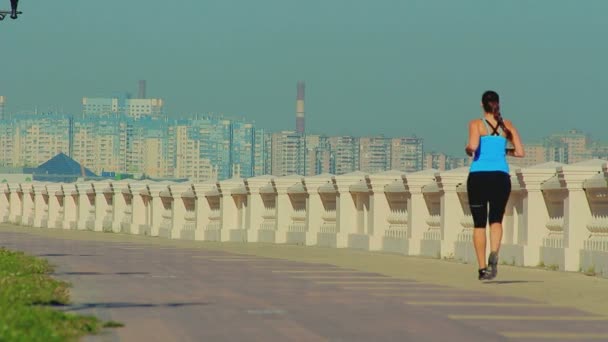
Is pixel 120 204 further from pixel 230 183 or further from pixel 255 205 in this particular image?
pixel 255 205

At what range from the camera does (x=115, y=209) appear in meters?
44.5

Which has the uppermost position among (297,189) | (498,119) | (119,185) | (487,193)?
(498,119)

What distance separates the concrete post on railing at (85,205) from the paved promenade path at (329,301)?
27.2 metres

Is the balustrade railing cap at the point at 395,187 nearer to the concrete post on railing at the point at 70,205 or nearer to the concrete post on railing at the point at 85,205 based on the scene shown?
the concrete post on railing at the point at 85,205

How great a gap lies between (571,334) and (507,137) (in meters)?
5.87

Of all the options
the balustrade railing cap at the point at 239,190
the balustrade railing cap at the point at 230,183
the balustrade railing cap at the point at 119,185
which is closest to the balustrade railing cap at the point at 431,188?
the balustrade railing cap at the point at 239,190

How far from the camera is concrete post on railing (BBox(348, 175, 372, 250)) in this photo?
26250 mm

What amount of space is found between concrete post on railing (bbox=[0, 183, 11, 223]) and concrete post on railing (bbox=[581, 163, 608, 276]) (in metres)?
44.3

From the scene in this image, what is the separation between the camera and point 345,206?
90.7 feet

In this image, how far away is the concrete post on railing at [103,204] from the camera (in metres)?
45.5

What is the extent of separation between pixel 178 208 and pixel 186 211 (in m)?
0.21

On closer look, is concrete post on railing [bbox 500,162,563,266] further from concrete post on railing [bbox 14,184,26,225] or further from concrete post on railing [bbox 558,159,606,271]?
concrete post on railing [bbox 14,184,26,225]

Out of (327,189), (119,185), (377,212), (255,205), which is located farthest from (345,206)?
(119,185)

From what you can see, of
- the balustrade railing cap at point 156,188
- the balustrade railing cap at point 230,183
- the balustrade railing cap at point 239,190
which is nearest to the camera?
the balustrade railing cap at point 239,190
